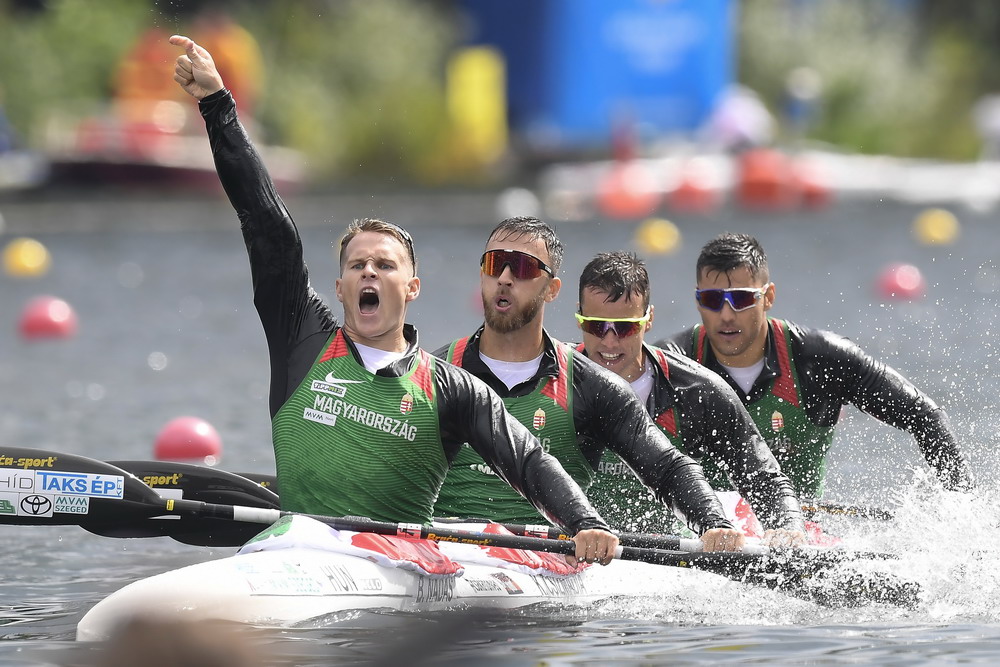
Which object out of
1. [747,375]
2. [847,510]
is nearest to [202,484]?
[747,375]

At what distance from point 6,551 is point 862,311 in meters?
11.8

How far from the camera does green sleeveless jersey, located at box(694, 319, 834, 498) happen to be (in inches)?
314

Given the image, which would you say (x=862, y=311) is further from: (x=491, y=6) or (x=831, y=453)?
(x=491, y=6)

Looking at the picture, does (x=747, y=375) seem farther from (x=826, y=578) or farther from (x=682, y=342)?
(x=826, y=578)

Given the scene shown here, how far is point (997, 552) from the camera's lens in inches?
287

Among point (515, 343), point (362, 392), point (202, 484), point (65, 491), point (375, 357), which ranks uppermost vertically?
point (515, 343)

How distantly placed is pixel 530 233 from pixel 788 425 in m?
1.92

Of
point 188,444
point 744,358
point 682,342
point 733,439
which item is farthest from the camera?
point 188,444

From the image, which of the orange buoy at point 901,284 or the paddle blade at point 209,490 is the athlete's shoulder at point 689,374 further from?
the orange buoy at point 901,284

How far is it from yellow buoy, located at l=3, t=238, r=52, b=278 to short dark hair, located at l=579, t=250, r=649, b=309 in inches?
646

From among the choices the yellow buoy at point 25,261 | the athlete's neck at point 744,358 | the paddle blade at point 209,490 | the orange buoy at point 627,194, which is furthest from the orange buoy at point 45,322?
the orange buoy at point 627,194

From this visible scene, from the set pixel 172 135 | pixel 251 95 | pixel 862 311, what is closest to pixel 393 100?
pixel 251 95

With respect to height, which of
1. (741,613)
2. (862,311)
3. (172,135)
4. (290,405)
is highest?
(172,135)

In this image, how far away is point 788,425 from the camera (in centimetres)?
802
